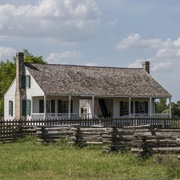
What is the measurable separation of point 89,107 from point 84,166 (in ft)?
102

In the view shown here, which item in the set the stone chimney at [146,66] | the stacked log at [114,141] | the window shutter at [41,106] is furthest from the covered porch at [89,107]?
the stacked log at [114,141]

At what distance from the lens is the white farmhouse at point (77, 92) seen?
44.1 meters

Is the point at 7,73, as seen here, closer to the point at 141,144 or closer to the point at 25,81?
the point at 25,81

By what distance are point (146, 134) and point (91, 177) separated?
416 centimetres

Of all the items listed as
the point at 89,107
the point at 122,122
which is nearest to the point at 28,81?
the point at 89,107

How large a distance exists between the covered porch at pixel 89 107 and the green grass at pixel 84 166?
73.4 ft

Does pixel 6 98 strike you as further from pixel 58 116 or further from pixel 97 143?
pixel 97 143

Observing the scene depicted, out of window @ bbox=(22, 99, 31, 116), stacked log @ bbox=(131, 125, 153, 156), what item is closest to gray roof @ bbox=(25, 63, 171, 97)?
window @ bbox=(22, 99, 31, 116)

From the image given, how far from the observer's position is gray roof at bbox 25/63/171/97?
4428 cm

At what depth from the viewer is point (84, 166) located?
16.9m

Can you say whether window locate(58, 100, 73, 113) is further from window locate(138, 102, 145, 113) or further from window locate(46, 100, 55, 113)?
window locate(138, 102, 145, 113)

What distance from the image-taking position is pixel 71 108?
150ft

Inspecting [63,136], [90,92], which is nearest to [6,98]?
[90,92]

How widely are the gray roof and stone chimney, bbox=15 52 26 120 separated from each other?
652mm
